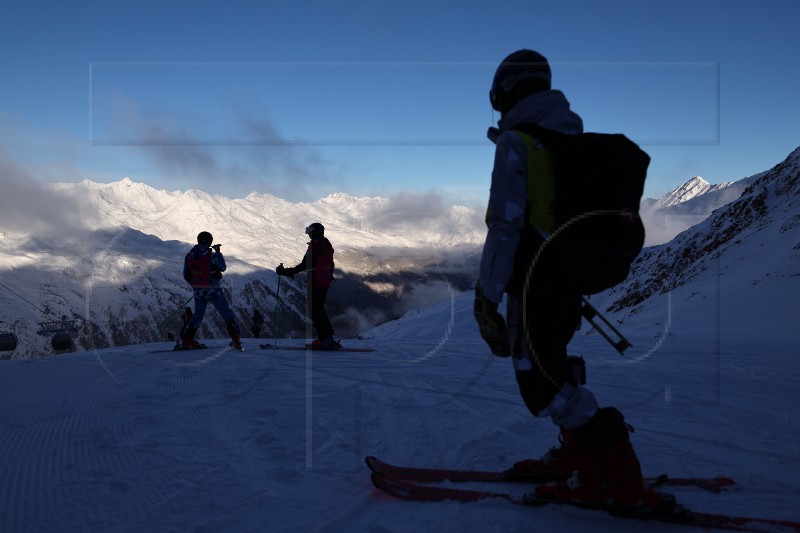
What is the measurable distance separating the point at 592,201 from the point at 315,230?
8.48 meters

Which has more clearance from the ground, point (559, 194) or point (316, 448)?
point (559, 194)

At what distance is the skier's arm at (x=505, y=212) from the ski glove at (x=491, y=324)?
7 cm

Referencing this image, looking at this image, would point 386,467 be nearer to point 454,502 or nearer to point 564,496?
point 454,502

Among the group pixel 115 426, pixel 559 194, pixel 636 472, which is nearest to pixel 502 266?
pixel 559 194

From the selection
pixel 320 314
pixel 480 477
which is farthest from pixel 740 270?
pixel 480 477

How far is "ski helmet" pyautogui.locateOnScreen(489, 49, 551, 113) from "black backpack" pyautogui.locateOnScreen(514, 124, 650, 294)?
483 mm

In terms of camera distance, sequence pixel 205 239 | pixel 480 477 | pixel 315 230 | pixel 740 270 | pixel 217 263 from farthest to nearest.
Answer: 1. pixel 740 270
2. pixel 217 263
3. pixel 205 239
4. pixel 315 230
5. pixel 480 477

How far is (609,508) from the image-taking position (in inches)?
99.2

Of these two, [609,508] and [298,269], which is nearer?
[609,508]

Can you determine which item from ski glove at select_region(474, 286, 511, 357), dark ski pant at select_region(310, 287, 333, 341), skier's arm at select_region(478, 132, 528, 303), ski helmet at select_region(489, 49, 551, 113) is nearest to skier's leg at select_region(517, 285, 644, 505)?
ski glove at select_region(474, 286, 511, 357)

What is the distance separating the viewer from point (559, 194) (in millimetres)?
2477

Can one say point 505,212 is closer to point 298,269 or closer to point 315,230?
point 298,269

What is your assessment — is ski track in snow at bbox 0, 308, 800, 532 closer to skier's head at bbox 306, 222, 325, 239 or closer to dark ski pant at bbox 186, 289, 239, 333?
dark ski pant at bbox 186, 289, 239, 333

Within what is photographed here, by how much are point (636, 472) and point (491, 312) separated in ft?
3.51
